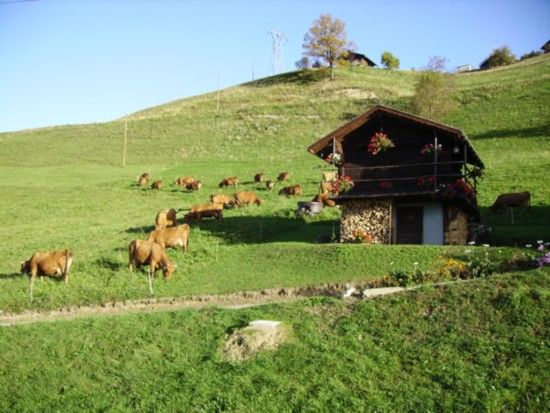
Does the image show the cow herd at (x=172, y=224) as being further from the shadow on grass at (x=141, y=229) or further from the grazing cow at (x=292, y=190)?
the shadow on grass at (x=141, y=229)

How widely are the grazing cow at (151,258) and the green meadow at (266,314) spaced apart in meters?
0.47

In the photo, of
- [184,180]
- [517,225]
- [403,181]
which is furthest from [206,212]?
[517,225]

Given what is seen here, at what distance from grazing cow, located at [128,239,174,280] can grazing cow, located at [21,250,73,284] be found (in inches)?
90.4

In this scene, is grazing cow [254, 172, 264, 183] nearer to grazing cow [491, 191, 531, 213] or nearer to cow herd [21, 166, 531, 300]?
cow herd [21, 166, 531, 300]

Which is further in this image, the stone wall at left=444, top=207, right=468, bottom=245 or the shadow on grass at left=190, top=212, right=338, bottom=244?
the shadow on grass at left=190, top=212, right=338, bottom=244

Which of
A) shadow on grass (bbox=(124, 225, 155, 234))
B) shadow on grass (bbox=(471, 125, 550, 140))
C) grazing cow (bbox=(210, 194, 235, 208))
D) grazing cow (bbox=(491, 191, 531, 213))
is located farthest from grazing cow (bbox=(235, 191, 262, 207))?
shadow on grass (bbox=(471, 125, 550, 140))

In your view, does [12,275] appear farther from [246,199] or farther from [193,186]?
[193,186]

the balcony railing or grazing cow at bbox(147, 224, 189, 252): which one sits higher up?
the balcony railing

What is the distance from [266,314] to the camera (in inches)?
629

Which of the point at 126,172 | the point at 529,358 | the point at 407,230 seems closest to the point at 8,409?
the point at 529,358

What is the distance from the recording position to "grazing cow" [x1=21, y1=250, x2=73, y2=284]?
23.7 meters

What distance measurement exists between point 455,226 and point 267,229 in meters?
8.96

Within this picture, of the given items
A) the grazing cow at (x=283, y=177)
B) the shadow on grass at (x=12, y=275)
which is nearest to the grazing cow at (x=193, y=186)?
the grazing cow at (x=283, y=177)

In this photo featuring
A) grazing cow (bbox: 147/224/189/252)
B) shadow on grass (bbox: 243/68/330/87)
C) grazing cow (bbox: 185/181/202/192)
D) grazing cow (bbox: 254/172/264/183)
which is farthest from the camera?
shadow on grass (bbox: 243/68/330/87)
